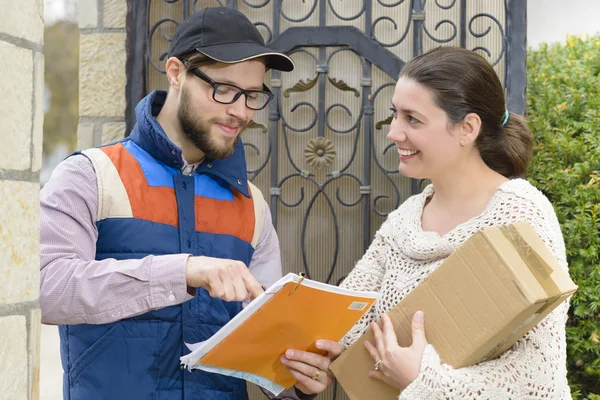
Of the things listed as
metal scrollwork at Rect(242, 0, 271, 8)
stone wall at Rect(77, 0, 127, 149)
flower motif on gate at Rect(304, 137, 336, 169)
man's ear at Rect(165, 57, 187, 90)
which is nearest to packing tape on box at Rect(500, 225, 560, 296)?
man's ear at Rect(165, 57, 187, 90)

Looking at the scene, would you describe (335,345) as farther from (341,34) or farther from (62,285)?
(341,34)

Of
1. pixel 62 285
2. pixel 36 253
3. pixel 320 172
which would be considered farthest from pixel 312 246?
pixel 36 253

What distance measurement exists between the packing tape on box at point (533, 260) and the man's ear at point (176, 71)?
1.00 meters

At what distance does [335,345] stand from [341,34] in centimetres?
153

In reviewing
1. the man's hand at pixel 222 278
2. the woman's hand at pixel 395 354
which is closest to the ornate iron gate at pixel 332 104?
the woman's hand at pixel 395 354

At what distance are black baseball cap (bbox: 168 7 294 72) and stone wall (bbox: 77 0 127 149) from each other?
1.08 meters

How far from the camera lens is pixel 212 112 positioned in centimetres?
196

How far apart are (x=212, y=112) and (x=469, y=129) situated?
0.72 metres

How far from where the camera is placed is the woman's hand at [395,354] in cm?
166

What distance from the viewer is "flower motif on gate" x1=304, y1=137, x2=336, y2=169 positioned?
9.80ft

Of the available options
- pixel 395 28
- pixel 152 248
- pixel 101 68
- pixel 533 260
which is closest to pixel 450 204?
pixel 533 260

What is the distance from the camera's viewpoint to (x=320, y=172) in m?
3.01

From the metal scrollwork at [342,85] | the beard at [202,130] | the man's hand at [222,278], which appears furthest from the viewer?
the metal scrollwork at [342,85]

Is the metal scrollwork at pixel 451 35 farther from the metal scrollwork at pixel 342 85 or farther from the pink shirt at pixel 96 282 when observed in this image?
the pink shirt at pixel 96 282
